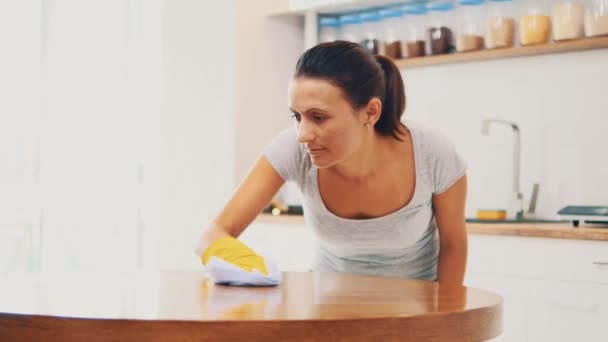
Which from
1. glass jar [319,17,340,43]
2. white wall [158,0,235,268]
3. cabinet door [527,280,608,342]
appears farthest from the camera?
glass jar [319,17,340,43]

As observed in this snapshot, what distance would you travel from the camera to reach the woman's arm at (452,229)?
2.04 metres

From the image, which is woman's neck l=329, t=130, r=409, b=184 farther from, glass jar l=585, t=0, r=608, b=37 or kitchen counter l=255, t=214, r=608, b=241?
glass jar l=585, t=0, r=608, b=37

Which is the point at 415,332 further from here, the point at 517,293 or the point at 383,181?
the point at 517,293

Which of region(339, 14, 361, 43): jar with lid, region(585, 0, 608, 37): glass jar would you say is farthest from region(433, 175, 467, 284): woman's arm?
region(339, 14, 361, 43): jar with lid

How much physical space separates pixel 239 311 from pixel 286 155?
0.74 m

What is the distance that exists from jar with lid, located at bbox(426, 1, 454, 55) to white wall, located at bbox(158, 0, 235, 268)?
0.87m

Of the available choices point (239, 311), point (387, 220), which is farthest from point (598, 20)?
point (239, 311)

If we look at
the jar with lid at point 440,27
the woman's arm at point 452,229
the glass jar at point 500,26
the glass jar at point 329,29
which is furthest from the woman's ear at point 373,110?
the glass jar at point 329,29

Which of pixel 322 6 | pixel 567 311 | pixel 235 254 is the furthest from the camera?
pixel 322 6

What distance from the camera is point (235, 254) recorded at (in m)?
1.78

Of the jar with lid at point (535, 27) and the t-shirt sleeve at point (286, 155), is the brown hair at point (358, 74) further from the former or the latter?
the jar with lid at point (535, 27)

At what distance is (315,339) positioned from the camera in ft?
4.13

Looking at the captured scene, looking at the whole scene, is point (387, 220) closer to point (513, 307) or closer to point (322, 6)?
point (513, 307)

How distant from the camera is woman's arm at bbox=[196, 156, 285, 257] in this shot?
199cm
